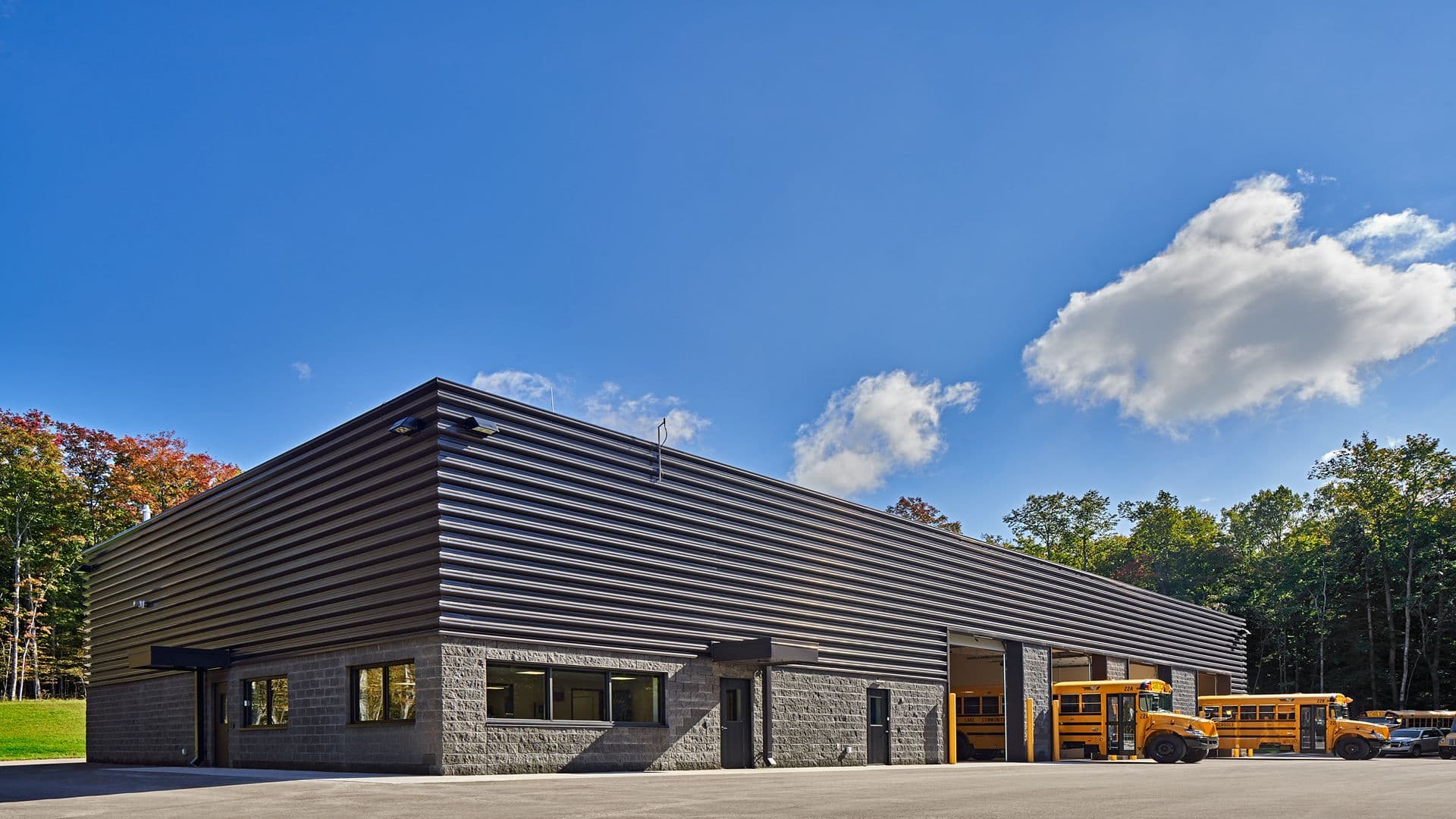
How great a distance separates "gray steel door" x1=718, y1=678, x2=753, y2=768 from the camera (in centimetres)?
2606

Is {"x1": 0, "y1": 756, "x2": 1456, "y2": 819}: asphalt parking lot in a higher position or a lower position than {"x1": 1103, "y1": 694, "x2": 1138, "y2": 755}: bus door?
higher

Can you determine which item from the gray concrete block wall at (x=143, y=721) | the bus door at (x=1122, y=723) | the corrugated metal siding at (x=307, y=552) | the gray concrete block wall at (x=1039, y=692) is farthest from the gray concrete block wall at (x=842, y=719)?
the gray concrete block wall at (x=143, y=721)

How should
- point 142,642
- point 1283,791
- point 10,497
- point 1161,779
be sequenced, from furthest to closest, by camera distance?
1. point 10,497
2. point 142,642
3. point 1161,779
4. point 1283,791

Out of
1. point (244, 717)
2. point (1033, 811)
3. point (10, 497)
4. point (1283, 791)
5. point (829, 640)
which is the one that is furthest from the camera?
point (10, 497)

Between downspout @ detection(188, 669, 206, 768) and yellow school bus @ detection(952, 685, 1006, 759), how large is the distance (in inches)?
784

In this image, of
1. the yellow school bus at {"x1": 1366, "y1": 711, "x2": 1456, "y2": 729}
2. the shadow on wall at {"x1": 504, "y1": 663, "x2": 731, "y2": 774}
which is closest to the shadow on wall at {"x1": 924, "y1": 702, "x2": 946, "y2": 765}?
the shadow on wall at {"x1": 504, "y1": 663, "x2": 731, "y2": 774}

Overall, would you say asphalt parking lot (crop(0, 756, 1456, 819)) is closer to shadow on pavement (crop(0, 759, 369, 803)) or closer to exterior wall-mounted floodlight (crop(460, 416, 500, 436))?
shadow on pavement (crop(0, 759, 369, 803))

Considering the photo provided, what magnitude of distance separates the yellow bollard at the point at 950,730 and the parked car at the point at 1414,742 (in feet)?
55.1

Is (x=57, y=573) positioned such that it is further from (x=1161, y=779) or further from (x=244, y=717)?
(x=1161, y=779)

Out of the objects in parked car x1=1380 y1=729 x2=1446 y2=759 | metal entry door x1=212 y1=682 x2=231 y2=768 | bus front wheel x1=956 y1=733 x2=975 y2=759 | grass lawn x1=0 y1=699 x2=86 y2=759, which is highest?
metal entry door x1=212 y1=682 x2=231 y2=768

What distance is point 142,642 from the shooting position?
3142 centimetres

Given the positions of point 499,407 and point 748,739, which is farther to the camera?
point 748,739

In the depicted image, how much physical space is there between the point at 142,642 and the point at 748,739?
53.4ft

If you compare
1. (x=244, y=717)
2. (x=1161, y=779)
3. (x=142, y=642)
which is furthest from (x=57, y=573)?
(x=1161, y=779)
